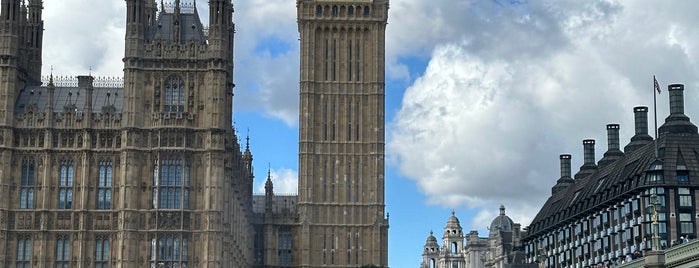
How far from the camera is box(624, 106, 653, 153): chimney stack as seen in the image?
503 ft

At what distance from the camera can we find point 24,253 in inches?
5044

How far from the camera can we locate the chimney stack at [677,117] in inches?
5551

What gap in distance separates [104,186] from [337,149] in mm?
45877

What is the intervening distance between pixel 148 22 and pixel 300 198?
38462 mm

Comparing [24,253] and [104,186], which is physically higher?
[104,186]

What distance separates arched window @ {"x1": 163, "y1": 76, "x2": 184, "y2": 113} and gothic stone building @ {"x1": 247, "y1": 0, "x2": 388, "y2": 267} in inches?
1599

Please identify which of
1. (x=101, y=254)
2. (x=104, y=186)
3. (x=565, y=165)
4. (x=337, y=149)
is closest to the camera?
(x=101, y=254)

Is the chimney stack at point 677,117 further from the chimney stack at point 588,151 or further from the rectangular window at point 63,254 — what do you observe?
the rectangular window at point 63,254

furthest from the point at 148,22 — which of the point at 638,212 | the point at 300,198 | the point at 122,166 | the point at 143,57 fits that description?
the point at 638,212

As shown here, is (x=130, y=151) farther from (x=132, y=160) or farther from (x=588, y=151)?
(x=588, y=151)

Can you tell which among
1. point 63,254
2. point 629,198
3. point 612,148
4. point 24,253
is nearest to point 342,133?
point 612,148

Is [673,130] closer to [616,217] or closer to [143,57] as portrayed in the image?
[616,217]

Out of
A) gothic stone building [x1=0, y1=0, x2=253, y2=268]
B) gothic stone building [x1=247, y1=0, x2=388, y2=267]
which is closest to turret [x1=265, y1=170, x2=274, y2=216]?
gothic stone building [x1=247, y1=0, x2=388, y2=267]

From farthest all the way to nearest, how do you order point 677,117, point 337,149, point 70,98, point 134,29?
point 337,149 → point 677,117 → point 70,98 → point 134,29
